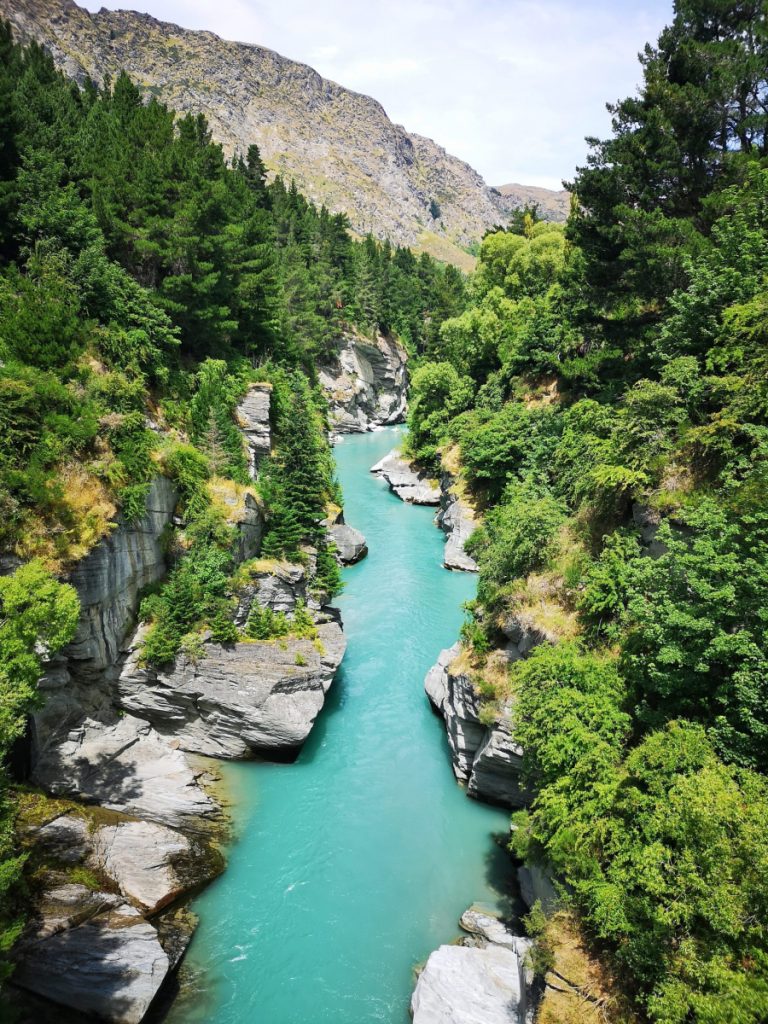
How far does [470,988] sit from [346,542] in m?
22.9

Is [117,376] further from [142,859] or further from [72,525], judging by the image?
[142,859]

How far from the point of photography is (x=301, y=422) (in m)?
24.0

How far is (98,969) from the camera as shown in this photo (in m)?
10.4

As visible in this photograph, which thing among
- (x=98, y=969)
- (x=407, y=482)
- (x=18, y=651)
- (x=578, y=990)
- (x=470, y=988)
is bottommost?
(x=98, y=969)

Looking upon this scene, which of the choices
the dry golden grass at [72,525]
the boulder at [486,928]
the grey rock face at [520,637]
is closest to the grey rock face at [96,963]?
the boulder at [486,928]

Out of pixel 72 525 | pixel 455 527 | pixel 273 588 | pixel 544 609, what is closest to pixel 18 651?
pixel 72 525

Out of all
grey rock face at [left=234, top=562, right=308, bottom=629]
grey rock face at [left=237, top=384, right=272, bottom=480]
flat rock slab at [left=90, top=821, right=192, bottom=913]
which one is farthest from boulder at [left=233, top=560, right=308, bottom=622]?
flat rock slab at [left=90, top=821, right=192, bottom=913]

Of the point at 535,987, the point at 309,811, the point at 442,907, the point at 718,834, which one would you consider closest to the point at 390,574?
the point at 309,811

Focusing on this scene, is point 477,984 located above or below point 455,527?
below

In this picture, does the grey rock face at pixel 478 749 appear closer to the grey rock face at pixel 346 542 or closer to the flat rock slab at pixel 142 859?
the flat rock slab at pixel 142 859

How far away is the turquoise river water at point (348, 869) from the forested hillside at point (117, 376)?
177 inches

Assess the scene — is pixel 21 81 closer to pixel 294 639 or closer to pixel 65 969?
pixel 294 639

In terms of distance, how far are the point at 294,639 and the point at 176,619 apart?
4.38 m

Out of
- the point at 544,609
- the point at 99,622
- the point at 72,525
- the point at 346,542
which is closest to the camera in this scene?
the point at 72,525
